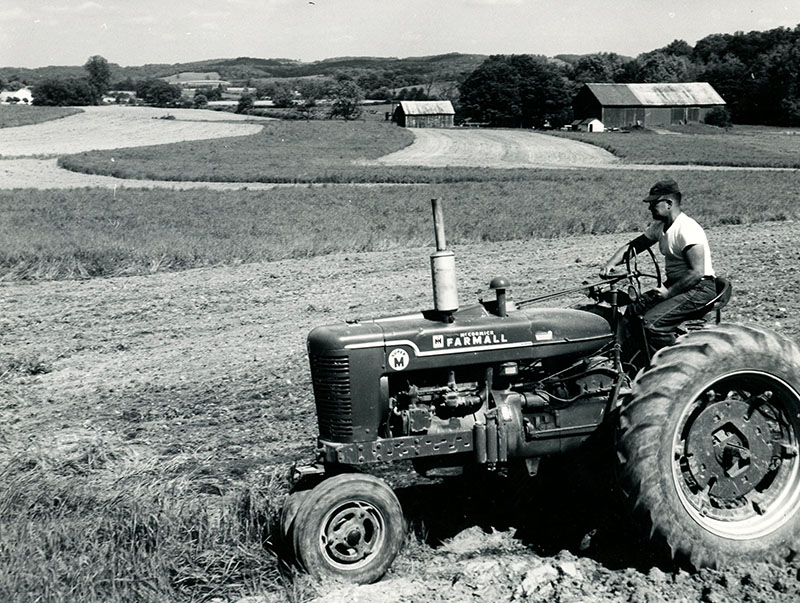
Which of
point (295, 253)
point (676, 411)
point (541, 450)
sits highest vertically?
point (676, 411)

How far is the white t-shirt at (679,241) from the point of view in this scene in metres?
5.43

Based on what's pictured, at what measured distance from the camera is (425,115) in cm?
8631

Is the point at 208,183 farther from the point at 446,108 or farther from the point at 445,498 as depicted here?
the point at 446,108

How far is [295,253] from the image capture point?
14.7 meters

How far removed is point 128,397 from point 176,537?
A: 3295 millimetres

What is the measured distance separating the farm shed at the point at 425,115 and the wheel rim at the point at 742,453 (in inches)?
3276

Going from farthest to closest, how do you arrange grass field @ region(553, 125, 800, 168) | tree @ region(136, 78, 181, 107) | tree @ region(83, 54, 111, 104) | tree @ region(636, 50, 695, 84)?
tree @ region(83, 54, 111, 104)
tree @ region(136, 78, 181, 107)
tree @ region(636, 50, 695, 84)
grass field @ region(553, 125, 800, 168)

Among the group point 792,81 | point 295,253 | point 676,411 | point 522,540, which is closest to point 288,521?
point 522,540

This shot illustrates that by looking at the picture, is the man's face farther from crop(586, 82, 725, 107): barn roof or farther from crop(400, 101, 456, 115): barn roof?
crop(400, 101, 456, 115): barn roof

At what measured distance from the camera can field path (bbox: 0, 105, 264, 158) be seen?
58.4 metres

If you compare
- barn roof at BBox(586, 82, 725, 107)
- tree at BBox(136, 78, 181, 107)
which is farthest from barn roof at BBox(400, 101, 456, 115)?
tree at BBox(136, 78, 181, 107)

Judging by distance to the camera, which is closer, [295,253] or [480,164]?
[295,253]

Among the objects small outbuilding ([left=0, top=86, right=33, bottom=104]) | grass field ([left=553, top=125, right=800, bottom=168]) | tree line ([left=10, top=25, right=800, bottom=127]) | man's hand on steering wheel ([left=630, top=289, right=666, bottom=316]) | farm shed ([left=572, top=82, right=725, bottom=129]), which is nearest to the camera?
man's hand on steering wheel ([left=630, top=289, right=666, bottom=316])

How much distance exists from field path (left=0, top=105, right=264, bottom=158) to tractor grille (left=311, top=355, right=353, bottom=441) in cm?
5304
